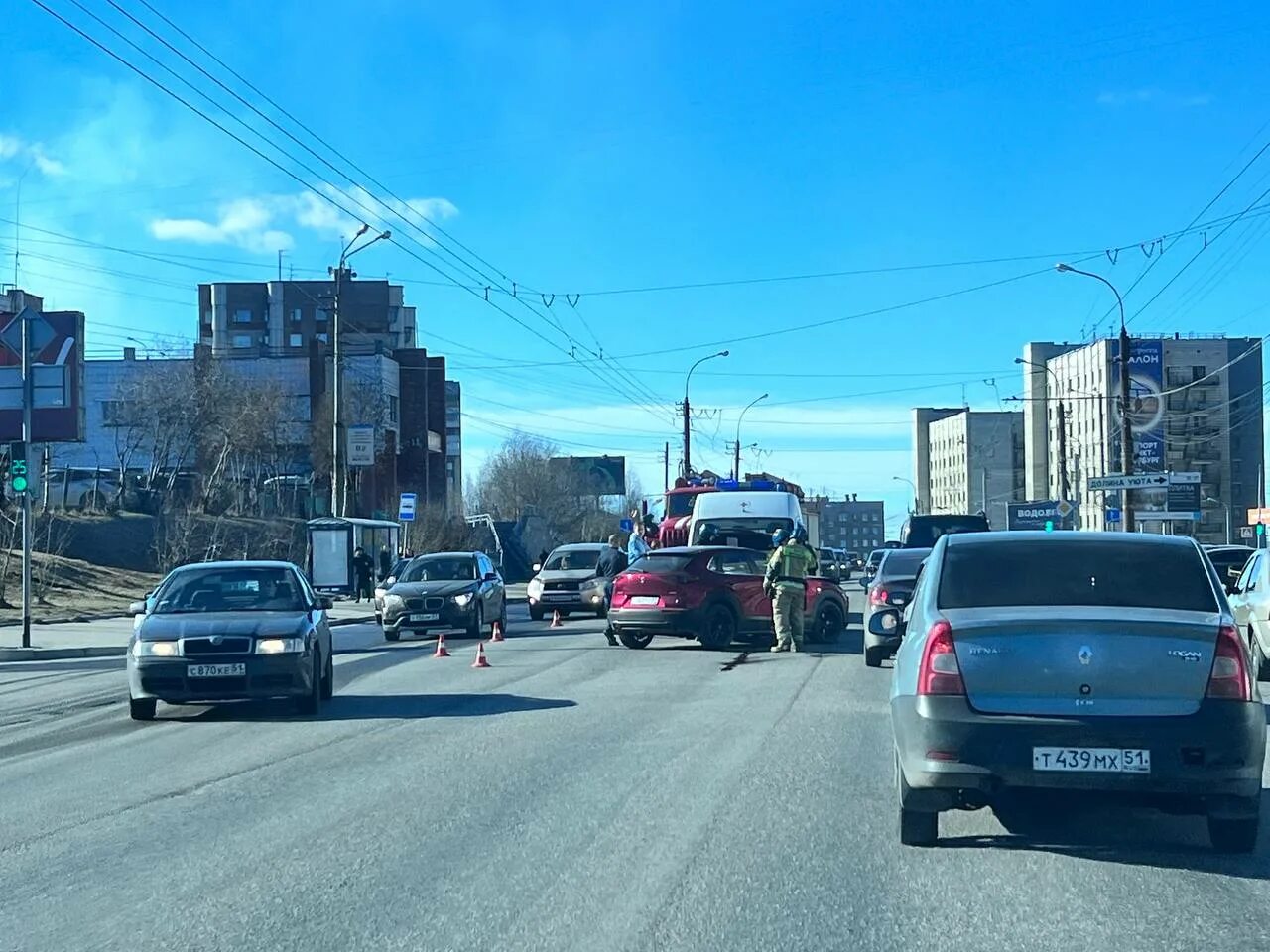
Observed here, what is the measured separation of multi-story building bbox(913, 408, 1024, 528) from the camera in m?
144

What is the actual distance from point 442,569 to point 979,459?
126m

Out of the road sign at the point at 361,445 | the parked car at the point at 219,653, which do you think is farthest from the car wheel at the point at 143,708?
the road sign at the point at 361,445

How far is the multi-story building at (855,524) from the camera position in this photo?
521ft

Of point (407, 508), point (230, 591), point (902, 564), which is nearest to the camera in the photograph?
point (230, 591)

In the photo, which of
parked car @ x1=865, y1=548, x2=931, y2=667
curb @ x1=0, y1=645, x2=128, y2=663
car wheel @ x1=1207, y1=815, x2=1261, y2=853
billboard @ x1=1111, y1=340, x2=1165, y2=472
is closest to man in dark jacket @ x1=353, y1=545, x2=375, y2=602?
curb @ x1=0, y1=645, x2=128, y2=663

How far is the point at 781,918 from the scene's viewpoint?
20.7 feet

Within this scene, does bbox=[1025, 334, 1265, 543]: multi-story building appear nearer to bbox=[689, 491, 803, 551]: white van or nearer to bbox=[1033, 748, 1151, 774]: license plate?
bbox=[689, 491, 803, 551]: white van

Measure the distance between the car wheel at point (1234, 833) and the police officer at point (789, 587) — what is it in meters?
13.4

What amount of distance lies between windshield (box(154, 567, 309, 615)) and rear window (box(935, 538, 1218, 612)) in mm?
8465

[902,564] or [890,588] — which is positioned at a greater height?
[902,564]

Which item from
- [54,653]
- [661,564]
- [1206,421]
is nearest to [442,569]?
[661,564]

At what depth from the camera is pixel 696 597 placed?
21516 millimetres

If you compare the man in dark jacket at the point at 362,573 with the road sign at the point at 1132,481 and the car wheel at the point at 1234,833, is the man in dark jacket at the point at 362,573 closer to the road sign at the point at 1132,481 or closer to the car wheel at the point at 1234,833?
the road sign at the point at 1132,481

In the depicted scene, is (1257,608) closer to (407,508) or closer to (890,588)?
(890,588)
